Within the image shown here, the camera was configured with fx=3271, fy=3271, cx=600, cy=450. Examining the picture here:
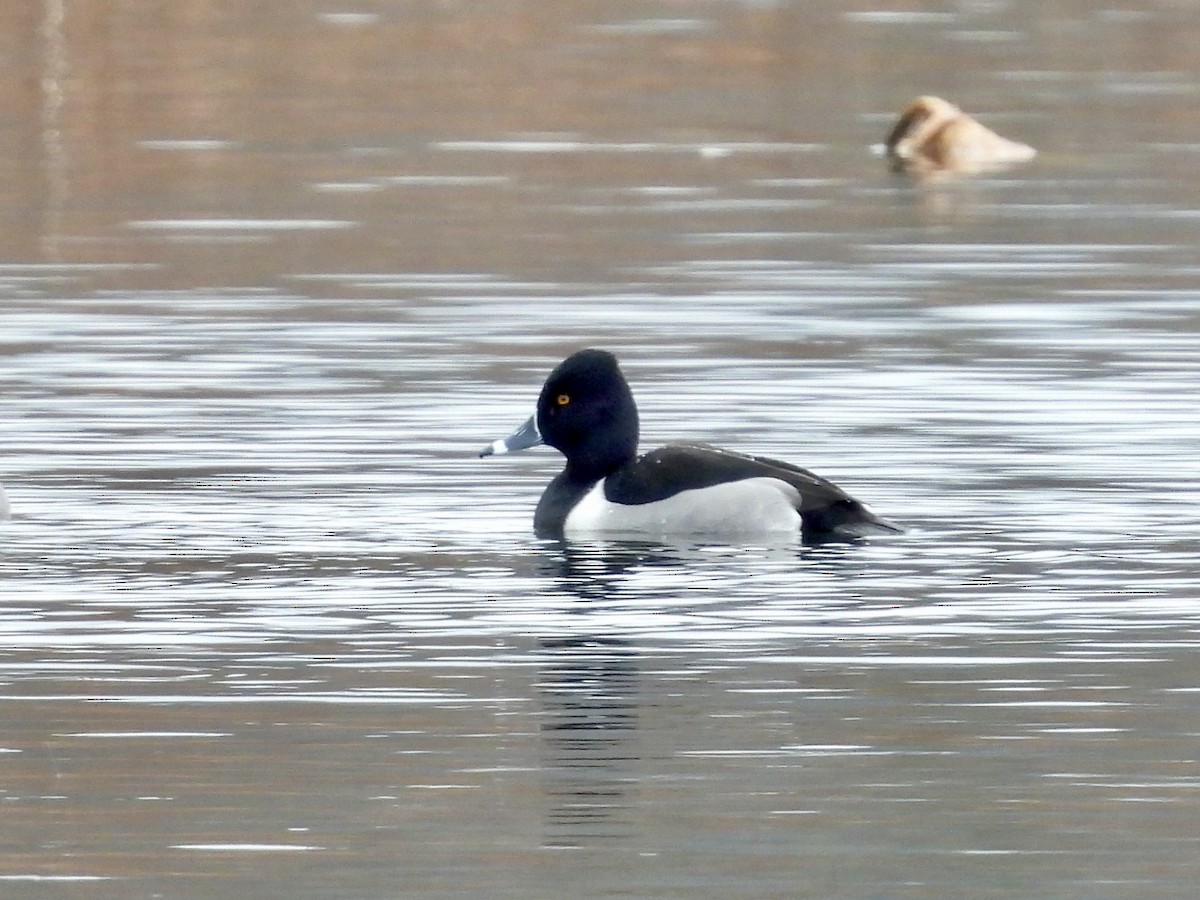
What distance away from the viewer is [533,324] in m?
18.4

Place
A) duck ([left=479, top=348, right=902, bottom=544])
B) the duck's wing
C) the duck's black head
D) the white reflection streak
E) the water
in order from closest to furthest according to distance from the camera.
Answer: the water
the duck's wing
duck ([left=479, top=348, right=902, bottom=544])
the duck's black head
the white reflection streak

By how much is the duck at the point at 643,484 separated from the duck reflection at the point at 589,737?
2335mm

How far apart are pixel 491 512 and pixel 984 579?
2577 mm

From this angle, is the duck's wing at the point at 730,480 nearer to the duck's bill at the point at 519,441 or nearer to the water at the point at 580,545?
the water at the point at 580,545

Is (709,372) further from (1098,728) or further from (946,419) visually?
(1098,728)

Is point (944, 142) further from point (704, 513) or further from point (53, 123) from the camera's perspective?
point (704, 513)

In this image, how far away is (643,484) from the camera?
1277cm

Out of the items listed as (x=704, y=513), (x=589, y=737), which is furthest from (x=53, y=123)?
(x=589, y=737)

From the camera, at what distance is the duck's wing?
12.2 meters

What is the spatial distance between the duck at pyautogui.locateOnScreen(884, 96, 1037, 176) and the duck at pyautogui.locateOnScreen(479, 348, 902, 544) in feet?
47.2

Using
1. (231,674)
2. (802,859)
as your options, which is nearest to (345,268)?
(231,674)

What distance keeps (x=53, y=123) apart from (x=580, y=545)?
709 inches

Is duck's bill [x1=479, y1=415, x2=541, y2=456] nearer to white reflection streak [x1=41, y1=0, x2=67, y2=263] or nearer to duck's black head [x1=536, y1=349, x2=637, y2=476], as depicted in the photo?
duck's black head [x1=536, y1=349, x2=637, y2=476]

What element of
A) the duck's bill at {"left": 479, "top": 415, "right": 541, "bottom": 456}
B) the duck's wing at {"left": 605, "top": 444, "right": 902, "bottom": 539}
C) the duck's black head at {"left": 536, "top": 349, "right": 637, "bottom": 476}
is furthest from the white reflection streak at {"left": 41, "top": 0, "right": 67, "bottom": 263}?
the duck's wing at {"left": 605, "top": 444, "right": 902, "bottom": 539}
